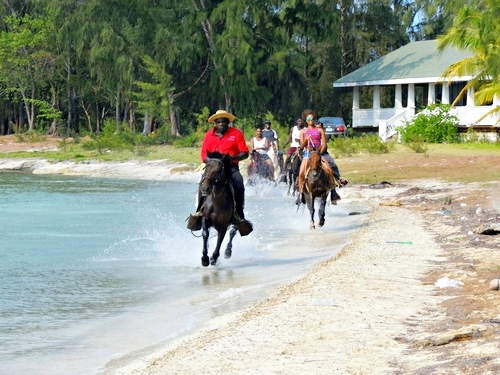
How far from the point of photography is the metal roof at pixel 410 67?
46.9 meters

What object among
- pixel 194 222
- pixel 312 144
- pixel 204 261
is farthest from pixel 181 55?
pixel 194 222

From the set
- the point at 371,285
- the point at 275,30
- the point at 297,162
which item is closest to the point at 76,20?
the point at 275,30

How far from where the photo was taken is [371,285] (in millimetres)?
10922

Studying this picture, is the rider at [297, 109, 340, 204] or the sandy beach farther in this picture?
the rider at [297, 109, 340, 204]

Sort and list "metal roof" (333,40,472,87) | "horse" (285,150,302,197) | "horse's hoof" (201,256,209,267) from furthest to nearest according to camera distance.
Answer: "metal roof" (333,40,472,87) < "horse" (285,150,302,197) < "horse's hoof" (201,256,209,267)

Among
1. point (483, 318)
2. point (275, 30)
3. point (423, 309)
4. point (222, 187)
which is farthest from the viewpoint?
point (275, 30)

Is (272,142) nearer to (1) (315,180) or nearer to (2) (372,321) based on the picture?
(1) (315,180)

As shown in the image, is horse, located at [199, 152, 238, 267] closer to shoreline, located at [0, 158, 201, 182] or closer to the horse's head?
the horse's head

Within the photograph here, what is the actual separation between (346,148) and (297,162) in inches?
591

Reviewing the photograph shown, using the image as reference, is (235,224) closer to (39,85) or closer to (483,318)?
(483,318)

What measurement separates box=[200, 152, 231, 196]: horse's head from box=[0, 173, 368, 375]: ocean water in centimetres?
128

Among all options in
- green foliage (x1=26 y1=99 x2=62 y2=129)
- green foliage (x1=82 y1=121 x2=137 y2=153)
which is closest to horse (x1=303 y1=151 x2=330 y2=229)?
green foliage (x1=82 y1=121 x2=137 y2=153)

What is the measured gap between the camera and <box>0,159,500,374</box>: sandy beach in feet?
23.9

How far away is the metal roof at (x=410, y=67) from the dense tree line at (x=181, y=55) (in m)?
2.44
